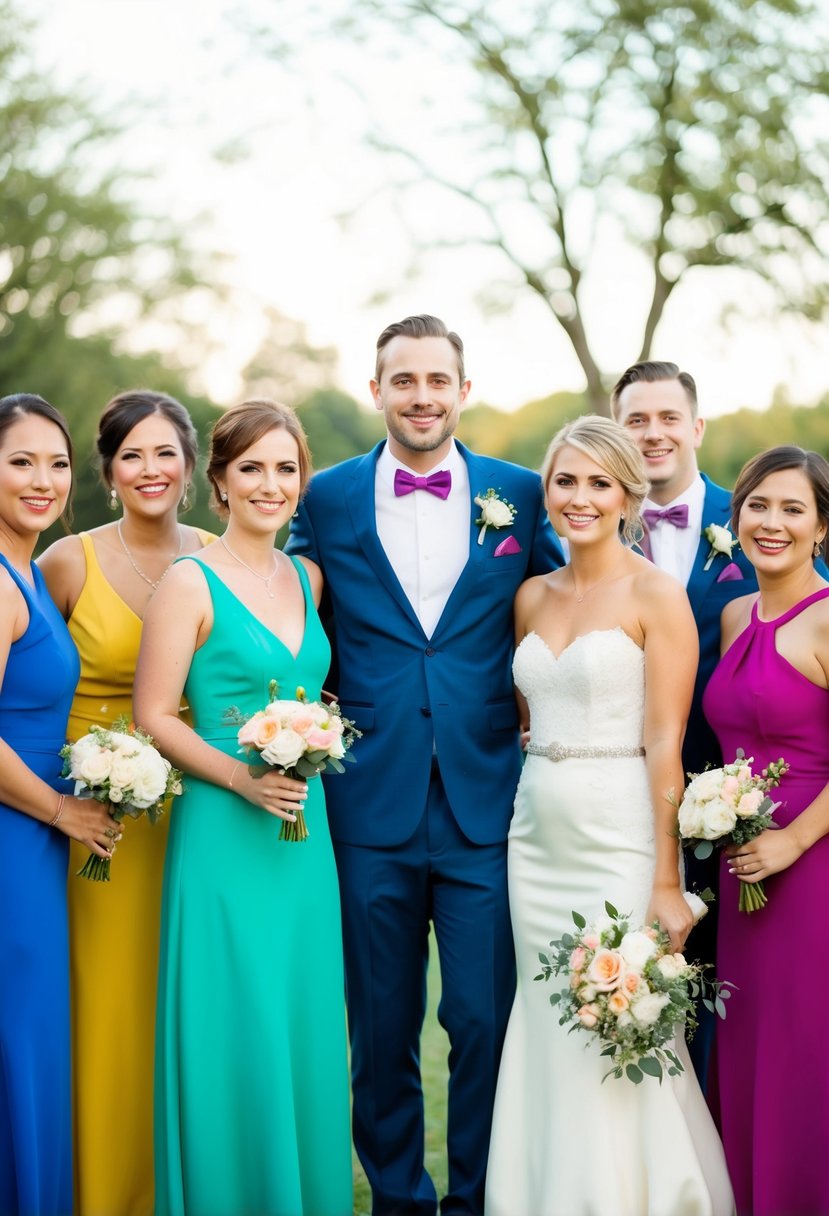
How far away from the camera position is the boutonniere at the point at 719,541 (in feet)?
16.9

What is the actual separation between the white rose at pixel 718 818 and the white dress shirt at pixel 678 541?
1.35m

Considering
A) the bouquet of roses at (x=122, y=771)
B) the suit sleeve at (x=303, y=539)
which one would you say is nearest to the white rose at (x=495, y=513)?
the suit sleeve at (x=303, y=539)

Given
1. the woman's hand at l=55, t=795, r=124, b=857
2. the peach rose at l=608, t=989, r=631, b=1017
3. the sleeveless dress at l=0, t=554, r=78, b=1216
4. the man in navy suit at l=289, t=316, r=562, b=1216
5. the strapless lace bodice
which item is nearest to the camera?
the peach rose at l=608, t=989, r=631, b=1017

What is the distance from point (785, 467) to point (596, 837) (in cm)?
141

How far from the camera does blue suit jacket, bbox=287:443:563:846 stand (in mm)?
4949

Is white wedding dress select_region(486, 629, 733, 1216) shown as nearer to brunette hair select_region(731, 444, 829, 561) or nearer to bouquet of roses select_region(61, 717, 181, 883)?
brunette hair select_region(731, 444, 829, 561)

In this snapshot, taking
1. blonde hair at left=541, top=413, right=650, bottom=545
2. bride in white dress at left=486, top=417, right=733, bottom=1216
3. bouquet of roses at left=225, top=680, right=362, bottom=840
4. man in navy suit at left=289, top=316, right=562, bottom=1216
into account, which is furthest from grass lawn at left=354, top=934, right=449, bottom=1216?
blonde hair at left=541, top=413, right=650, bottom=545

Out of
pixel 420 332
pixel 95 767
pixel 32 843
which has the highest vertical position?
pixel 420 332

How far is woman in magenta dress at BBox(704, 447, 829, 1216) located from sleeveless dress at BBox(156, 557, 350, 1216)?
4.39 feet

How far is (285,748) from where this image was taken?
405cm

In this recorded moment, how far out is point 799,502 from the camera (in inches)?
181

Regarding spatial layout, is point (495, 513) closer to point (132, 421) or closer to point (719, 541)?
point (719, 541)

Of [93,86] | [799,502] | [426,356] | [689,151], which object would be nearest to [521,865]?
[799,502]

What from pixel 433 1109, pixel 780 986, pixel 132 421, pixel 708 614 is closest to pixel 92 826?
Result: pixel 132 421
